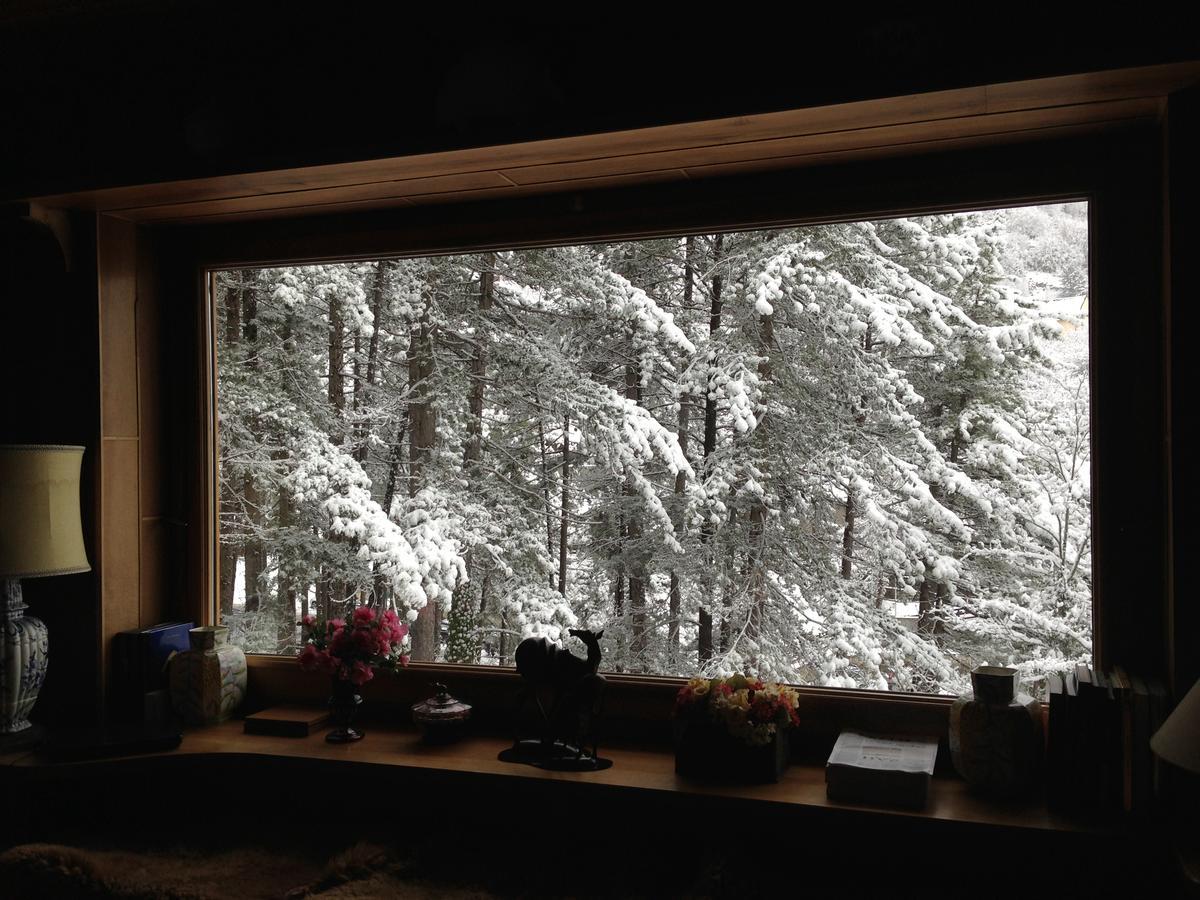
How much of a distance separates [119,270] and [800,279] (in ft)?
6.97

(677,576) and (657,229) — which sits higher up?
(657,229)

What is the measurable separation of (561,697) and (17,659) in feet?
4.47

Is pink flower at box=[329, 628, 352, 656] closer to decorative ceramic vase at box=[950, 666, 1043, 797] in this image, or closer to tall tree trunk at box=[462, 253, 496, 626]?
tall tree trunk at box=[462, 253, 496, 626]

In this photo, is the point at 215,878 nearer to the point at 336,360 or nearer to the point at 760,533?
the point at 336,360

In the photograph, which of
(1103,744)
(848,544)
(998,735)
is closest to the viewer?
(1103,744)

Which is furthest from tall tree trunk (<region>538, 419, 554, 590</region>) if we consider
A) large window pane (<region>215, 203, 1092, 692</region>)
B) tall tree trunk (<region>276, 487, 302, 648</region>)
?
tall tree trunk (<region>276, 487, 302, 648</region>)

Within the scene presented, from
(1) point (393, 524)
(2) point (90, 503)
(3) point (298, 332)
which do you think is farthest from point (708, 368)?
(2) point (90, 503)

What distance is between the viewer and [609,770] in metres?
1.99

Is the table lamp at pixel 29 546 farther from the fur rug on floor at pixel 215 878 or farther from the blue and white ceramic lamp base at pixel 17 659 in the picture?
the fur rug on floor at pixel 215 878

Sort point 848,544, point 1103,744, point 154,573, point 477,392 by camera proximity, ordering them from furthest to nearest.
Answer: point 477,392 → point 848,544 → point 154,573 → point 1103,744

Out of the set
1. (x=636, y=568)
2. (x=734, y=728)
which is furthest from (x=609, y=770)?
(x=636, y=568)

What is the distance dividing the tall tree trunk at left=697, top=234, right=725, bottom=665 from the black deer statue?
0.98 metres

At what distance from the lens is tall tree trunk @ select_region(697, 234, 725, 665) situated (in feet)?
10.1

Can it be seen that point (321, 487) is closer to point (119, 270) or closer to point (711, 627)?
point (119, 270)
